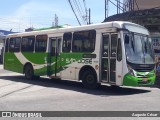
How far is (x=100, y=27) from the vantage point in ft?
48.7

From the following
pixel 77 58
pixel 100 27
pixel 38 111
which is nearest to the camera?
pixel 38 111

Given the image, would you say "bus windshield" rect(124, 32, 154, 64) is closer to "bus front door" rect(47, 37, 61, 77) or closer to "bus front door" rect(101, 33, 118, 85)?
"bus front door" rect(101, 33, 118, 85)

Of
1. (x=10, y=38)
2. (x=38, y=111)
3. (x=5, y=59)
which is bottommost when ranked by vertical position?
(x=38, y=111)

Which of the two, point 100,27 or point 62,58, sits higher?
point 100,27

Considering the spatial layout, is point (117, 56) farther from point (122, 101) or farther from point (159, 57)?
point (159, 57)

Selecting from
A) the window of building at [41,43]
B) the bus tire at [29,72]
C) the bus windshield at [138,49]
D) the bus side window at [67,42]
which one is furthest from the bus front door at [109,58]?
the bus tire at [29,72]

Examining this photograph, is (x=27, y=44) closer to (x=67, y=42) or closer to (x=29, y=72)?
(x=29, y=72)

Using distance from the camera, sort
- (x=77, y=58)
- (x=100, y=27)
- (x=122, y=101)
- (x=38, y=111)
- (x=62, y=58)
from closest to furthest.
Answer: (x=38, y=111) → (x=122, y=101) → (x=100, y=27) → (x=77, y=58) → (x=62, y=58)

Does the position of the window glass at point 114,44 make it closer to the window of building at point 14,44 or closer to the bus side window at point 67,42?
the bus side window at point 67,42

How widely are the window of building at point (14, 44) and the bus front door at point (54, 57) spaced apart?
3.50 meters

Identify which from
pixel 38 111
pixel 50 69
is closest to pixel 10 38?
pixel 50 69

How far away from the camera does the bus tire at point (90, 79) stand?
15172 mm

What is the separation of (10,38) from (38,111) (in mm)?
12647

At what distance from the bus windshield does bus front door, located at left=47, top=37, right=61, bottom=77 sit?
452cm
